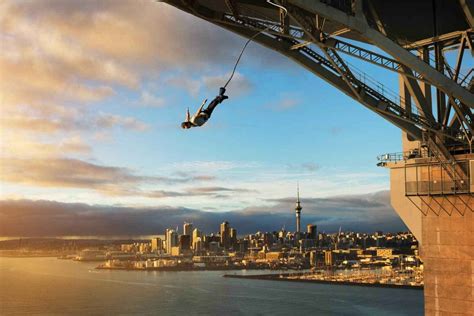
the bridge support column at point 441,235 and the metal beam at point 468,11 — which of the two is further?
the bridge support column at point 441,235

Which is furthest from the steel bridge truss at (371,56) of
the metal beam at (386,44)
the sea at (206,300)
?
the sea at (206,300)

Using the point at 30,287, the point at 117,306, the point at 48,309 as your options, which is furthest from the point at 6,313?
the point at 30,287

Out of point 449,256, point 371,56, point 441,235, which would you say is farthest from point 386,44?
point 449,256

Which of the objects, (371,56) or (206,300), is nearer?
(371,56)

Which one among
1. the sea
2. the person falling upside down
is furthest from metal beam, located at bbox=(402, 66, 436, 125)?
the sea

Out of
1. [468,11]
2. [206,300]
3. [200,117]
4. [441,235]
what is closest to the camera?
[200,117]

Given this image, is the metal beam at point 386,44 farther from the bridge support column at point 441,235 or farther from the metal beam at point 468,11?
the bridge support column at point 441,235

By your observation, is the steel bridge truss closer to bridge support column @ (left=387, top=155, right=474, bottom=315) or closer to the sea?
bridge support column @ (left=387, top=155, right=474, bottom=315)

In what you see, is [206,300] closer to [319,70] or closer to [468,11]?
[319,70]
